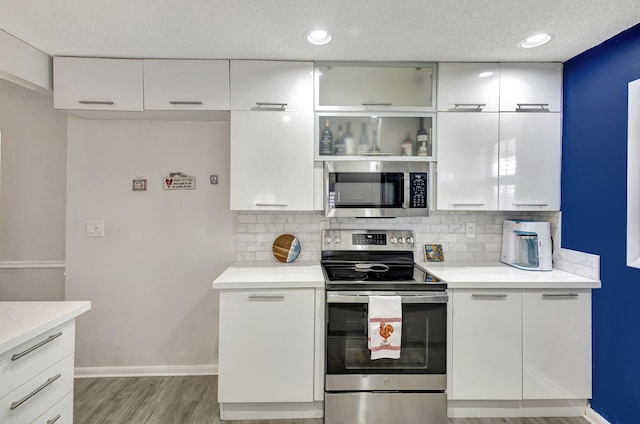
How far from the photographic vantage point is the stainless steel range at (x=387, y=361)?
6.93 ft

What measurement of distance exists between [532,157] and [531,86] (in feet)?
1.60

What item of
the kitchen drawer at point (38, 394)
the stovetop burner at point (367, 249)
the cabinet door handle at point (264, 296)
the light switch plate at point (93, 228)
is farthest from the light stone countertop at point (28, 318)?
the stovetop burner at point (367, 249)

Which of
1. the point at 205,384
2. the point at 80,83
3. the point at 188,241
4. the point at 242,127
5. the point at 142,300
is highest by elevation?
the point at 80,83

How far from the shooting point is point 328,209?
8.02 ft

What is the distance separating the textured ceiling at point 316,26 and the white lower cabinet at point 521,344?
1506mm

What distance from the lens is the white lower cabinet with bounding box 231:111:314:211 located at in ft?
7.88

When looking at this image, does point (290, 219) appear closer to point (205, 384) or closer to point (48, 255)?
point (205, 384)

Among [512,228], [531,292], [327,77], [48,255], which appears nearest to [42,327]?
[48,255]

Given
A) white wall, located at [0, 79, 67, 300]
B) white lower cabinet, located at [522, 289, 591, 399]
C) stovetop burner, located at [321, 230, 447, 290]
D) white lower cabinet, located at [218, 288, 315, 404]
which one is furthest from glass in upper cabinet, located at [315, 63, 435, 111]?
white wall, located at [0, 79, 67, 300]

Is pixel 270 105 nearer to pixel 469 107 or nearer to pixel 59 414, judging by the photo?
pixel 469 107

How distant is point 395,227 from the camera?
275 centimetres

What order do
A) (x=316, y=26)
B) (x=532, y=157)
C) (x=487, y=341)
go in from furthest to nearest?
(x=532, y=157) → (x=487, y=341) → (x=316, y=26)

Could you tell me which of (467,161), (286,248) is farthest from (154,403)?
(467,161)

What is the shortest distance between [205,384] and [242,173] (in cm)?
159
